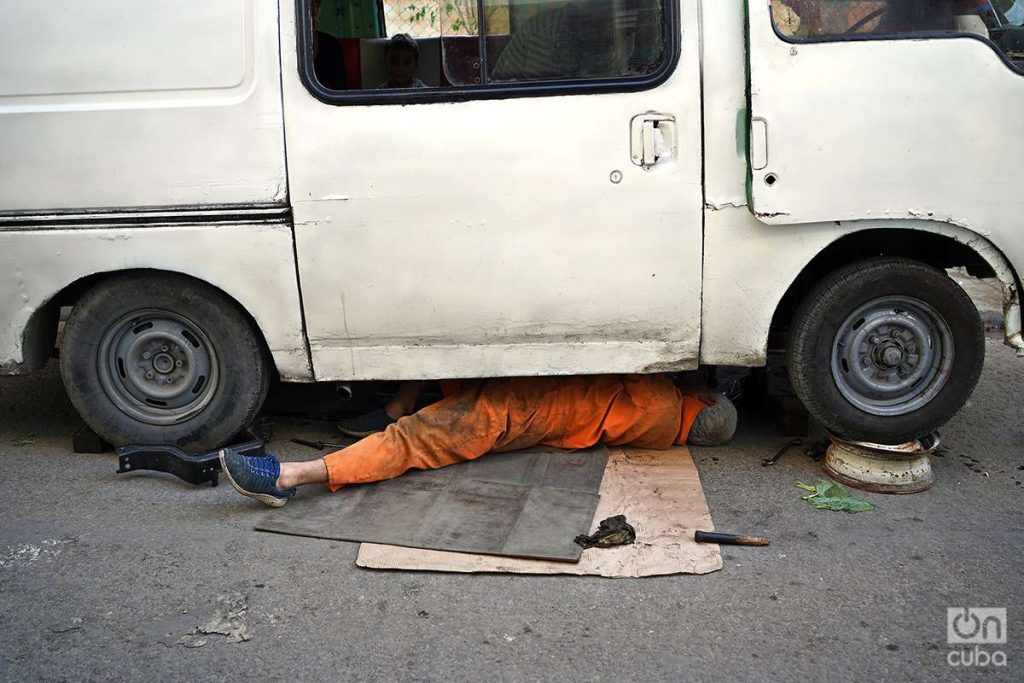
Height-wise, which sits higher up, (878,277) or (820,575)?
(878,277)

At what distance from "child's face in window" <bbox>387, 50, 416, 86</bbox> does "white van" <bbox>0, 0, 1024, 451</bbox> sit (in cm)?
2

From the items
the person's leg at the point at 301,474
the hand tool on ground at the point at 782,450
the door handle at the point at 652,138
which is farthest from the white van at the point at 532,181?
the person's leg at the point at 301,474

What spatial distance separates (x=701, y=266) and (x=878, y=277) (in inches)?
28.0

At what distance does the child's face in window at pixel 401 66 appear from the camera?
376cm

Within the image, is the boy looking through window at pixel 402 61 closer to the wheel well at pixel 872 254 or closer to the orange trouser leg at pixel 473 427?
the orange trouser leg at pixel 473 427

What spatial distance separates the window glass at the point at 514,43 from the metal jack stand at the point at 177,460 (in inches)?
60.9

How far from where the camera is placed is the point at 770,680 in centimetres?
262

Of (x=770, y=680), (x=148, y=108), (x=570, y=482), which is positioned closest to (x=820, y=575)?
(x=770, y=680)

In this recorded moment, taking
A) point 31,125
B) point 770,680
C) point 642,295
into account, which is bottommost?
point 770,680

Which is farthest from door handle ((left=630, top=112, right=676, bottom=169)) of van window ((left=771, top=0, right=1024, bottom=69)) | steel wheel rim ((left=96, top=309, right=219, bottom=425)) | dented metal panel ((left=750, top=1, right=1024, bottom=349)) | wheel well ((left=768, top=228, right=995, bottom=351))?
steel wheel rim ((left=96, top=309, right=219, bottom=425))

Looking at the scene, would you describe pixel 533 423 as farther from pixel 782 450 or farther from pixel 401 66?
pixel 401 66

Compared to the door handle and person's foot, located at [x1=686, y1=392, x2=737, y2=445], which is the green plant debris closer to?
person's foot, located at [x1=686, y1=392, x2=737, y2=445]

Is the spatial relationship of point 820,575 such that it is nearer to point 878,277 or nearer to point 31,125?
point 878,277

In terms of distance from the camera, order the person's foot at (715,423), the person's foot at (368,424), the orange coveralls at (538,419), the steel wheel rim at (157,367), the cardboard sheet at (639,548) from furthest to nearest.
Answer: the person's foot at (368,424)
the person's foot at (715,423)
the steel wheel rim at (157,367)
the orange coveralls at (538,419)
the cardboard sheet at (639,548)
